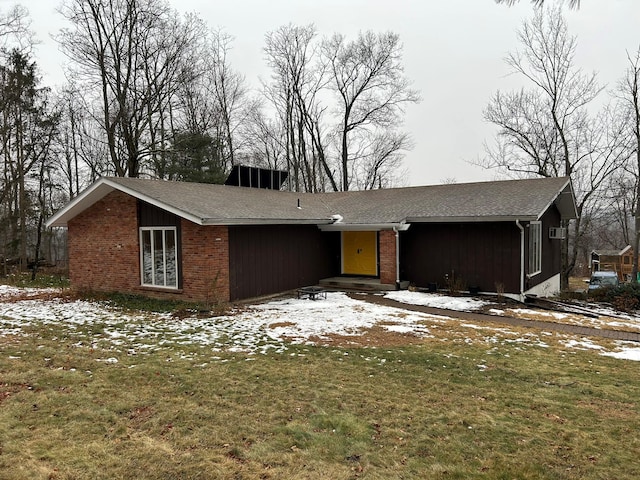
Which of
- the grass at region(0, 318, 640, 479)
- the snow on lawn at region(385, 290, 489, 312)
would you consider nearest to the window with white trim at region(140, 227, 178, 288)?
the grass at region(0, 318, 640, 479)

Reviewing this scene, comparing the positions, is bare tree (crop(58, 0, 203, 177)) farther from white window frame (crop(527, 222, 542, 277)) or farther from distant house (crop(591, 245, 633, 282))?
distant house (crop(591, 245, 633, 282))

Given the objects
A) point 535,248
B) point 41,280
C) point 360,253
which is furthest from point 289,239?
point 41,280

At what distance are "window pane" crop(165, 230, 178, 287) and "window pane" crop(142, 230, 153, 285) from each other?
71cm

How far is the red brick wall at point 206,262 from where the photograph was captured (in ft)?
36.9

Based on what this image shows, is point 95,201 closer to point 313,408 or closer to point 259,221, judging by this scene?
point 259,221

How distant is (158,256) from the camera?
1227 centimetres

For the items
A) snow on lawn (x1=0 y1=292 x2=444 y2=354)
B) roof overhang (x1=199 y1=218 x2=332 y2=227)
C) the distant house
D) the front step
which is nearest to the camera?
snow on lawn (x1=0 y1=292 x2=444 y2=354)

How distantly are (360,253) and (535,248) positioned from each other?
5.72 metres

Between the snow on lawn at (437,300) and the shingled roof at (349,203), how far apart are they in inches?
89.0

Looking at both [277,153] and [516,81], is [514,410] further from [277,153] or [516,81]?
[277,153]

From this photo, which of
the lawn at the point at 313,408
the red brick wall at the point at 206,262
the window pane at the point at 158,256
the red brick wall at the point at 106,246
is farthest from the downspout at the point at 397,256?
the red brick wall at the point at 106,246

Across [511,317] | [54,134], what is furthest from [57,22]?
[511,317]

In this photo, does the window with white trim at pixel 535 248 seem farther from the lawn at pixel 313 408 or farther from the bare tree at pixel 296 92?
the bare tree at pixel 296 92

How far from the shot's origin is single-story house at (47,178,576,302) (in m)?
11.6
